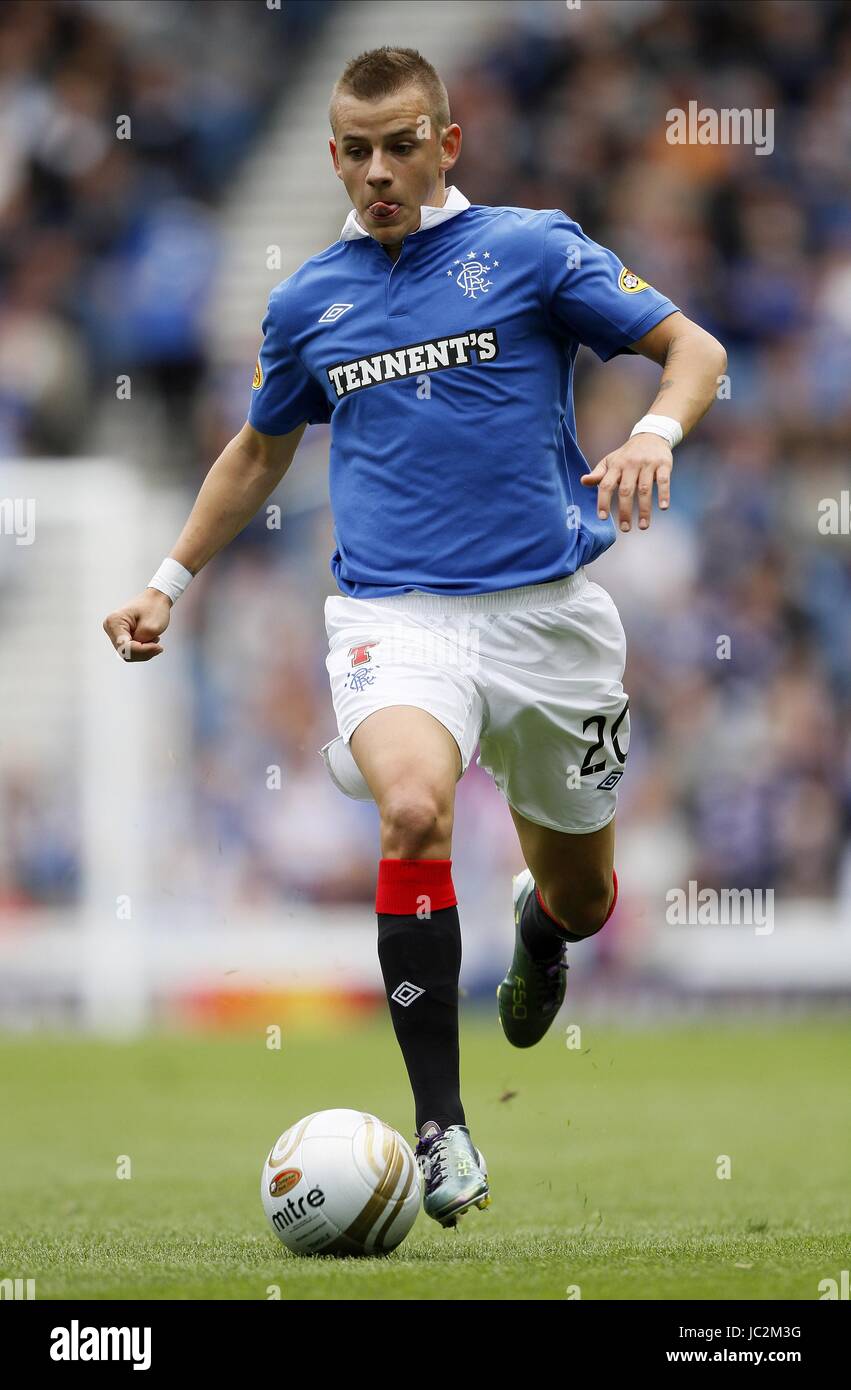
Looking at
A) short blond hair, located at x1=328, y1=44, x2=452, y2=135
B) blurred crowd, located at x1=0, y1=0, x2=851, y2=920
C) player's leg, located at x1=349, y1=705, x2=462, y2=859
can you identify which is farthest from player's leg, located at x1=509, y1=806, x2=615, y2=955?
blurred crowd, located at x1=0, y1=0, x2=851, y2=920

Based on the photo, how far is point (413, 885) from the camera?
4.84 meters

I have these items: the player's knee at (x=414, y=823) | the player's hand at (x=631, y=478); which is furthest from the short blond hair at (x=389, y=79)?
the player's knee at (x=414, y=823)

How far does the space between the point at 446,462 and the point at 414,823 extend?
1.00m

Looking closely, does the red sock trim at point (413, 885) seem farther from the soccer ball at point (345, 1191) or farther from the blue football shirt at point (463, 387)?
the blue football shirt at point (463, 387)

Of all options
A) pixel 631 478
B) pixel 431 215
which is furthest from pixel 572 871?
pixel 431 215

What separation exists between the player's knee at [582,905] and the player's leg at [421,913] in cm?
127

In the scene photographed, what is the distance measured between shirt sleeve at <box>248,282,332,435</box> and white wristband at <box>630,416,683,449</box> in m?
1.12

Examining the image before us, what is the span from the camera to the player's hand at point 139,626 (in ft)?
18.1

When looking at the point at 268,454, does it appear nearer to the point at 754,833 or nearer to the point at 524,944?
the point at 524,944

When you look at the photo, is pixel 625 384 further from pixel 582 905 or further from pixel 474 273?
pixel 474 273

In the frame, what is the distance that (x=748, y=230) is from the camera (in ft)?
51.4

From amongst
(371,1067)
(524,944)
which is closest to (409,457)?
(524,944)
